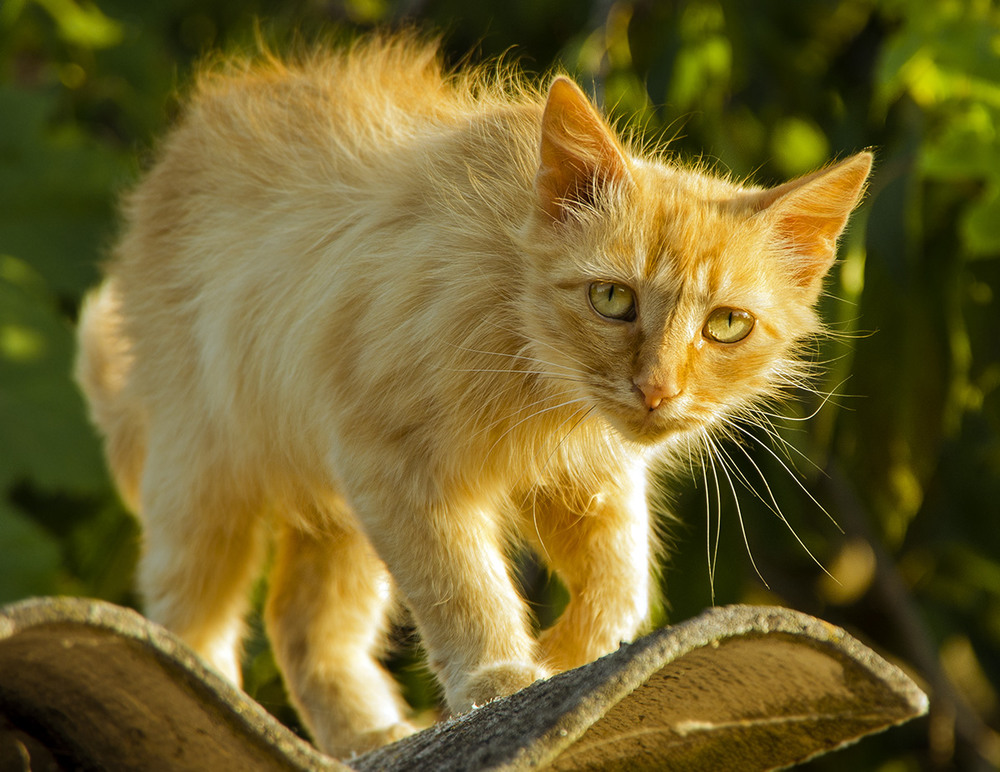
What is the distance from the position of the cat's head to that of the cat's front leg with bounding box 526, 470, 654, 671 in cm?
33

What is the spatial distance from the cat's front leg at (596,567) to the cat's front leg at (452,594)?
0.57 ft

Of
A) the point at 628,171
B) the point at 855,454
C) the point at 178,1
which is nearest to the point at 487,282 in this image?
the point at 628,171

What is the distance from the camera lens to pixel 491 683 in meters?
2.09

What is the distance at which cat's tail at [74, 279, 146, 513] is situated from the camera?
11.0ft

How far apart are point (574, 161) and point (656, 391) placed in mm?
525

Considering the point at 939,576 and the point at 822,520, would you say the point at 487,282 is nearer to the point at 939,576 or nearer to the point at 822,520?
the point at 822,520

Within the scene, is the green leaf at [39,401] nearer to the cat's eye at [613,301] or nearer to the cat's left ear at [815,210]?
the cat's eye at [613,301]

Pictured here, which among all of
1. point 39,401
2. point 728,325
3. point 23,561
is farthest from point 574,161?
point 39,401

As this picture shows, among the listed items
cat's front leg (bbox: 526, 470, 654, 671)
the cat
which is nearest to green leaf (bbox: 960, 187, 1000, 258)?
the cat

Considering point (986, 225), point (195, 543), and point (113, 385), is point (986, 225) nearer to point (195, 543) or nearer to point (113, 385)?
point (195, 543)

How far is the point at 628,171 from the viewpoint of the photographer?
2238 mm

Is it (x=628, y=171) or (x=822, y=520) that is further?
(x=822, y=520)

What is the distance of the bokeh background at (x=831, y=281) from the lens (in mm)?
3873

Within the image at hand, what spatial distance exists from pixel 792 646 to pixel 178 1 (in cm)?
583
